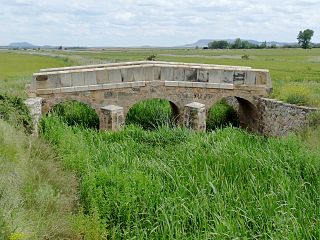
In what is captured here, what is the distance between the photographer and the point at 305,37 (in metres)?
72.5

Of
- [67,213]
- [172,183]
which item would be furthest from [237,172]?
[67,213]

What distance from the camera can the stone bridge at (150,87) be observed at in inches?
573

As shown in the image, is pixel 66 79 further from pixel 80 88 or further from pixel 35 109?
pixel 35 109

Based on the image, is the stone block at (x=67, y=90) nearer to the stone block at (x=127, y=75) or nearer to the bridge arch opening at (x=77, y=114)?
the bridge arch opening at (x=77, y=114)

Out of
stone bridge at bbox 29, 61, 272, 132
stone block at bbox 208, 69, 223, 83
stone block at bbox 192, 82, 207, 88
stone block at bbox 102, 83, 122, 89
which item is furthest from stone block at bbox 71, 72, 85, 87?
stone block at bbox 208, 69, 223, 83

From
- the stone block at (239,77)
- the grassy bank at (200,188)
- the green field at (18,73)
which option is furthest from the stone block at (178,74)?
the green field at (18,73)

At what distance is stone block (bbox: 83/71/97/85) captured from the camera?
48.5 feet

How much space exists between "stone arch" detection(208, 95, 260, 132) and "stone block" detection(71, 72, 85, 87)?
15.2 feet

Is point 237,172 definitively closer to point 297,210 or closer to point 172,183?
point 172,183

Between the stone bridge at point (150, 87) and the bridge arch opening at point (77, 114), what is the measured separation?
75cm

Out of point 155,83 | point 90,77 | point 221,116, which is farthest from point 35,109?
point 221,116

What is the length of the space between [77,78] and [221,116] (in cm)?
575

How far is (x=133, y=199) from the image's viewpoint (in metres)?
7.83

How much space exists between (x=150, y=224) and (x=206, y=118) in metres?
9.74
